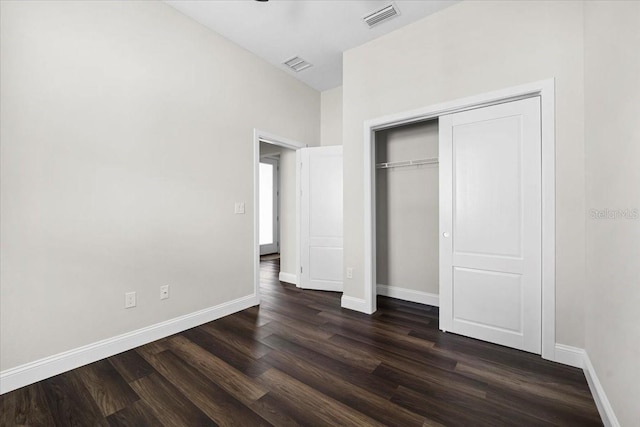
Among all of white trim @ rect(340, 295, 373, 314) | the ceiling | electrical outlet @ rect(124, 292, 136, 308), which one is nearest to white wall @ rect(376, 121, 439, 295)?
white trim @ rect(340, 295, 373, 314)

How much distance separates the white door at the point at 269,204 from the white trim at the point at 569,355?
6.08 meters

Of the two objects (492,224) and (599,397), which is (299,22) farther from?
(599,397)

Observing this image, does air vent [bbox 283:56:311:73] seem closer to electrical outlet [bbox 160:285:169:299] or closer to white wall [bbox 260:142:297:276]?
white wall [bbox 260:142:297:276]

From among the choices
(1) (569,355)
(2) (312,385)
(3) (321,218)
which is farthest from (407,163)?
(2) (312,385)

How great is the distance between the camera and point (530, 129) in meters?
2.19

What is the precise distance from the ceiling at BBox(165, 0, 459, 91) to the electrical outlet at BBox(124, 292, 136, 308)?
2729mm

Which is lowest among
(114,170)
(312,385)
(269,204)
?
(312,385)

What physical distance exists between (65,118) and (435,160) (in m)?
3.49

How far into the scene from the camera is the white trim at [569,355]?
198 cm

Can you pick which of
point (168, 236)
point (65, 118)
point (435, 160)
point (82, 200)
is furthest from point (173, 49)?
point (435, 160)

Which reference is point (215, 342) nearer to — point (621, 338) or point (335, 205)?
point (335, 205)

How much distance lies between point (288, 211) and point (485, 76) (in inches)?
122

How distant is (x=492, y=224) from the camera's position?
238 cm

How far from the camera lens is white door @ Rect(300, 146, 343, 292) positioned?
3.88m
